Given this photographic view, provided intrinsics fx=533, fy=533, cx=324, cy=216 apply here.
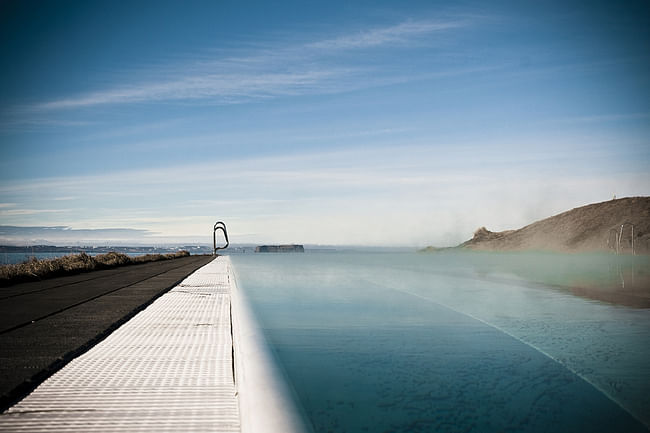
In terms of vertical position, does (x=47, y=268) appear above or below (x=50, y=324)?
above

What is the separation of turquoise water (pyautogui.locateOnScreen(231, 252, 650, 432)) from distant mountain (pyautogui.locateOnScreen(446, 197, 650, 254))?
7551 cm

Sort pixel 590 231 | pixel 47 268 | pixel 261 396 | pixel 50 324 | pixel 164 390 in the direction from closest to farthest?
pixel 164 390 → pixel 261 396 → pixel 50 324 → pixel 47 268 → pixel 590 231

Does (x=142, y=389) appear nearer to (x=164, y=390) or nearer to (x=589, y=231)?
(x=164, y=390)

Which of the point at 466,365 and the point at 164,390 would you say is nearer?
Result: the point at 164,390

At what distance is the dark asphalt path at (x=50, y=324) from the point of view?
2936 mm

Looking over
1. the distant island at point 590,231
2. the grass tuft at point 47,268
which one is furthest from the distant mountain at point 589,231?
the grass tuft at point 47,268

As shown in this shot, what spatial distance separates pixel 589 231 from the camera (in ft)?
322

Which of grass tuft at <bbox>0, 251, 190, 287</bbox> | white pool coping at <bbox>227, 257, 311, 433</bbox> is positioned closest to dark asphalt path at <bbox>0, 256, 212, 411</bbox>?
white pool coping at <bbox>227, 257, 311, 433</bbox>

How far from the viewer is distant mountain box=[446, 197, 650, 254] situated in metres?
82.6

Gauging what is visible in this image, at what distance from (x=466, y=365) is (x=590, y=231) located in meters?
105

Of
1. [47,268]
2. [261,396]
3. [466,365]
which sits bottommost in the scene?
[466,365]

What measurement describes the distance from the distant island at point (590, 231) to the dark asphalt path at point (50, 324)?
78868 mm

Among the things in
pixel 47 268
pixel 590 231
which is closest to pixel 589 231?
pixel 590 231

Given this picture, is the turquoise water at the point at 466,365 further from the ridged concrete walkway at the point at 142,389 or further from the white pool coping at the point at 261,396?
the ridged concrete walkway at the point at 142,389
